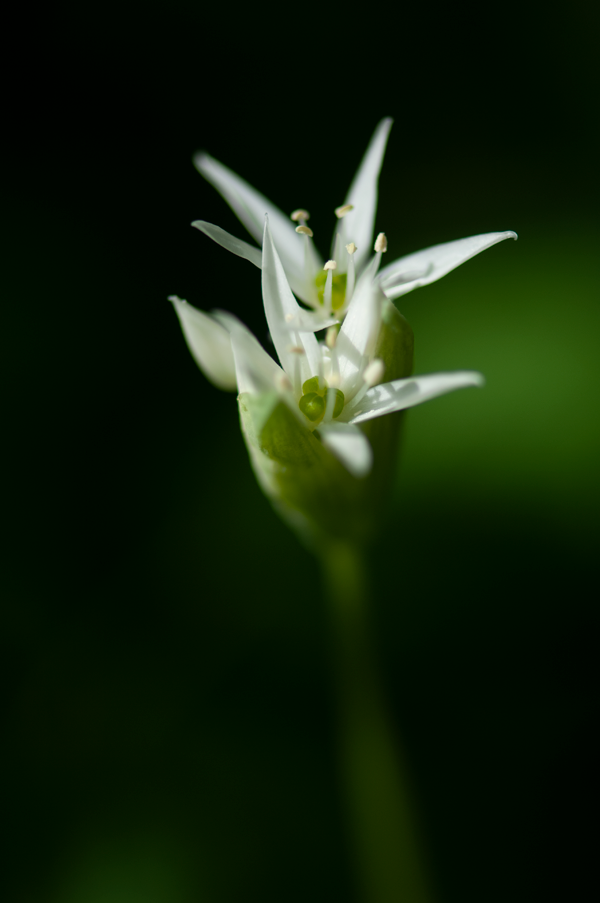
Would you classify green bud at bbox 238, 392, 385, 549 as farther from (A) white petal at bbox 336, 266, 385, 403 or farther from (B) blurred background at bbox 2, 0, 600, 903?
(B) blurred background at bbox 2, 0, 600, 903

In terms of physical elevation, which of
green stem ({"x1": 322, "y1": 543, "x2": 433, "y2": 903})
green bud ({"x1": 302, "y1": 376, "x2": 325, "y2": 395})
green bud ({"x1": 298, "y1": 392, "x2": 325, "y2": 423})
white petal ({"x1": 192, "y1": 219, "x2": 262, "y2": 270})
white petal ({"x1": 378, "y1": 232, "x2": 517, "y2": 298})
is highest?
white petal ({"x1": 192, "y1": 219, "x2": 262, "y2": 270})

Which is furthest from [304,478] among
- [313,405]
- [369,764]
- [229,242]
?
[369,764]

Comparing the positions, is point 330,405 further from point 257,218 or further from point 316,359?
point 257,218

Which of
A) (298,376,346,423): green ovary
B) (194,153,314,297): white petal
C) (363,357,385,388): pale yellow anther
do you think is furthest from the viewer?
(194,153,314,297): white petal

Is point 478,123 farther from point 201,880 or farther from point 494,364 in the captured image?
point 201,880

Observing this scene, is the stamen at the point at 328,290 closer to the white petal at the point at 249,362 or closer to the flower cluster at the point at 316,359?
the flower cluster at the point at 316,359

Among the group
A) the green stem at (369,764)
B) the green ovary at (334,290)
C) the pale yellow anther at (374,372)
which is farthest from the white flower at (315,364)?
the green stem at (369,764)

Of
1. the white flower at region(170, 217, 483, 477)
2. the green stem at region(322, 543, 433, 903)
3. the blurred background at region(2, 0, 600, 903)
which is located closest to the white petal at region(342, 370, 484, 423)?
the white flower at region(170, 217, 483, 477)
